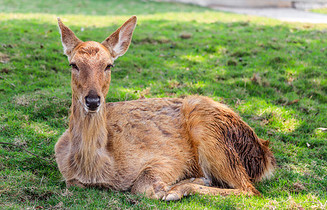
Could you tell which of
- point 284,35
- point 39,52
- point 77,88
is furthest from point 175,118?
point 284,35

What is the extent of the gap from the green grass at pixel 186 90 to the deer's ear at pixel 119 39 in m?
1.97

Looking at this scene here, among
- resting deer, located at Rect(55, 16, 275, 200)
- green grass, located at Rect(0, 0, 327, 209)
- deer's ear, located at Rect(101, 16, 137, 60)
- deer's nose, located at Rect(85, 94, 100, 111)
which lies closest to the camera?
deer's nose, located at Rect(85, 94, 100, 111)

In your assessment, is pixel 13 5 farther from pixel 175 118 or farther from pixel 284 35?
pixel 175 118

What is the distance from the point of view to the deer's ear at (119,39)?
5262mm

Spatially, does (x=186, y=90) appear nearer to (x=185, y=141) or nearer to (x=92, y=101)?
(x=185, y=141)

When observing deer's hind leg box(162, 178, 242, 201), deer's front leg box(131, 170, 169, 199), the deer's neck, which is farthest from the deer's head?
deer's hind leg box(162, 178, 242, 201)

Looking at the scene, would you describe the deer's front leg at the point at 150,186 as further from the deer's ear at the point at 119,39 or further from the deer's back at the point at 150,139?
the deer's ear at the point at 119,39

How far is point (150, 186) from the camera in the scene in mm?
4797

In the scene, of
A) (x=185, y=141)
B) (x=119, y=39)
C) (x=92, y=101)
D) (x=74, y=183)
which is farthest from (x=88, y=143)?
(x=119, y=39)

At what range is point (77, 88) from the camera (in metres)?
4.64

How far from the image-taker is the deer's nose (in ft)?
14.0

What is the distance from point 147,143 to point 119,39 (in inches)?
63.7

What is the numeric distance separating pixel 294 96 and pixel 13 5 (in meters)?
17.1

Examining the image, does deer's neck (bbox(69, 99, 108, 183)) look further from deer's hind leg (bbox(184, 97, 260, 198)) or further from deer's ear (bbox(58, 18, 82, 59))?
deer's hind leg (bbox(184, 97, 260, 198))
